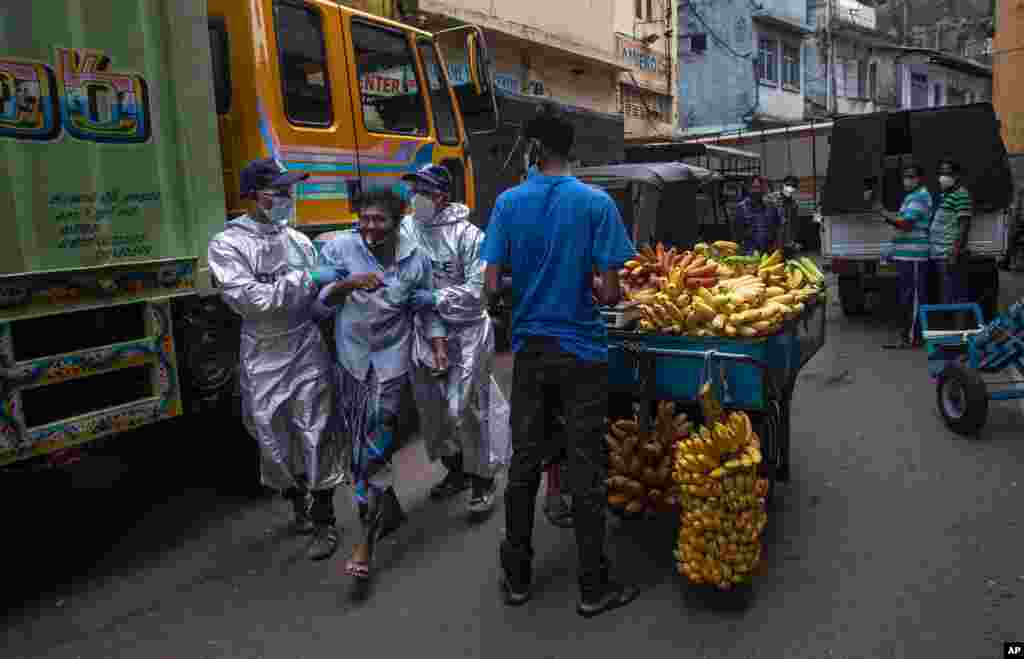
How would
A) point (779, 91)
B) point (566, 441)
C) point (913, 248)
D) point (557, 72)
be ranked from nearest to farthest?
point (566, 441)
point (913, 248)
point (557, 72)
point (779, 91)

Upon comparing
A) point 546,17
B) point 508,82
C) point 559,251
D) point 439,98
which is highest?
point 546,17

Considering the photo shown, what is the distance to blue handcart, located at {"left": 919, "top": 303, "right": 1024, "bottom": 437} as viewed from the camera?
5.48 m

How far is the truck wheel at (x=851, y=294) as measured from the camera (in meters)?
10.5

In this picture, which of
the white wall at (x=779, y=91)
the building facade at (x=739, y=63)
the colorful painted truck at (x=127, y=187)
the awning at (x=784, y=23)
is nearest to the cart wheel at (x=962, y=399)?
the colorful painted truck at (x=127, y=187)

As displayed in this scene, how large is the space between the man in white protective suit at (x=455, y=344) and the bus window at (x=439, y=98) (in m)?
2.23

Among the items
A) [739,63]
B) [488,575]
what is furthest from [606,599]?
[739,63]

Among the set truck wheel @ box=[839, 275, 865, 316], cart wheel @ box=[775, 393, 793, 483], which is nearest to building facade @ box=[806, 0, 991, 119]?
truck wheel @ box=[839, 275, 865, 316]

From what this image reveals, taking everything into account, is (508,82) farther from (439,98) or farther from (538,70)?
(439,98)

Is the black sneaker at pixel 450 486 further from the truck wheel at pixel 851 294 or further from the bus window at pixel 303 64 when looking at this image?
the truck wheel at pixel 851 294

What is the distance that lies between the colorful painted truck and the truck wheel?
7.52 metres

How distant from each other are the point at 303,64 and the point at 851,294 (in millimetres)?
7885

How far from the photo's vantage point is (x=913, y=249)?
8.80 metres

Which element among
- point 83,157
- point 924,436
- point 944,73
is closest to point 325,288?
point 83,157

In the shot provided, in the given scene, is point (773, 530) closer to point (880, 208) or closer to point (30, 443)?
point (30, 443)
